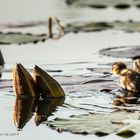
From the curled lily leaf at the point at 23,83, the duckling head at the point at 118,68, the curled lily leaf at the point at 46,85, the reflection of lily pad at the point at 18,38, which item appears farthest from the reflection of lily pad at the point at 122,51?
the curled lily leaf at the point at 23,83

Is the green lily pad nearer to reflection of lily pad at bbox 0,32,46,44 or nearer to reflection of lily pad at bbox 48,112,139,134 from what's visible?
reflection of lily pad at bbox 48,112,139,134

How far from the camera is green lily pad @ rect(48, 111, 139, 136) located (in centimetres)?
621

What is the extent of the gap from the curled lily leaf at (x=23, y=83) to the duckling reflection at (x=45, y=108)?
19cm

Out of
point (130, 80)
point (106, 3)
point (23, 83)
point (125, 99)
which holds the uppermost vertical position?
point (106, 3)

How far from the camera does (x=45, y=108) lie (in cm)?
743

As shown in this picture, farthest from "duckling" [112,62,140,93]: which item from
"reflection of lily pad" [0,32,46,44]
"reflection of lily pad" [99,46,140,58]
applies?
"reflection of lily pad" [0,32,46,44]

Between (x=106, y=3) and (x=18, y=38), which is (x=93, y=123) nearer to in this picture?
(x=18, y=38)

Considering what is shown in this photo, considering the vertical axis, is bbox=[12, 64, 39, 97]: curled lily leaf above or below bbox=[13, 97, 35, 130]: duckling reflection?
above

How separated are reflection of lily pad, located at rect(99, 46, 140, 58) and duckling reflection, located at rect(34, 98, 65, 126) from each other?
296cm

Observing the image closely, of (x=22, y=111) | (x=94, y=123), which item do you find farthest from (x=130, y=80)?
(x=94, y=123)

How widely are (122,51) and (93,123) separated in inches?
179

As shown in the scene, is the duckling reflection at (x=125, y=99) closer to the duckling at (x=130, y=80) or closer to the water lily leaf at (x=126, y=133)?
the duckling at (x=130, y=80)

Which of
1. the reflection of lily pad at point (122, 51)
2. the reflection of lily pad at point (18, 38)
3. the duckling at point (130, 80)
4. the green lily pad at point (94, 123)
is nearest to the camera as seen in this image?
the green lily pad at point (94, 123)

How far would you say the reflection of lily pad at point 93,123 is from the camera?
20.4 ft
